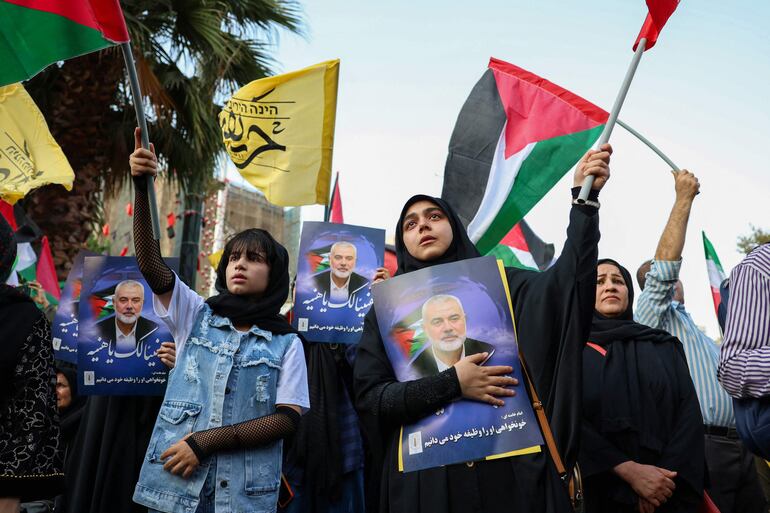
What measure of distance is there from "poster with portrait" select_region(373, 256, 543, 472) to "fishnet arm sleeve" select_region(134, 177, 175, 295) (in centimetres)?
83

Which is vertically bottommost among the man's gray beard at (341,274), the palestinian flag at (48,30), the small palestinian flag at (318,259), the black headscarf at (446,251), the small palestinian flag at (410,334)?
the small palestinian flag at (410,334)

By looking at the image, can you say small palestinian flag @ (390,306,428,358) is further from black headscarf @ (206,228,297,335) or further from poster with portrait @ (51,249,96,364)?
poster with portrait @ (51,249,96,364)

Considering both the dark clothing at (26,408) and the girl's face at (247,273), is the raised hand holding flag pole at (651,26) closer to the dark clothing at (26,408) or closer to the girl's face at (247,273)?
the girl's face at (247,273)

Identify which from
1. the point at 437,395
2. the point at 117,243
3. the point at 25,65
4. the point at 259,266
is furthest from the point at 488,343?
the point at 117,243

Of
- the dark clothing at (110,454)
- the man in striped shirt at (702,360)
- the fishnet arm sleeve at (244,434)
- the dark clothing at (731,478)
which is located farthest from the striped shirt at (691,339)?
the dark clothing at (110,454)

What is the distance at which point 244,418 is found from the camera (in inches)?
102

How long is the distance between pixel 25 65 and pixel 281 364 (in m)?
1.49

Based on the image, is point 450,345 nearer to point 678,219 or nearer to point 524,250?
point 678,219

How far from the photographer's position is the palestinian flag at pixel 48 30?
104 inches

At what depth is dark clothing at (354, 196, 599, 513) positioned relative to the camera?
79.6 inches

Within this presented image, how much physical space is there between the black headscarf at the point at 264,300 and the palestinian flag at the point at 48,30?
953mm

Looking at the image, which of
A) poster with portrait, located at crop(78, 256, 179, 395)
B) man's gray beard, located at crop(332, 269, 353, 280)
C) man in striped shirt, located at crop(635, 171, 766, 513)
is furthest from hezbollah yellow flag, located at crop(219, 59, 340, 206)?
man in striped shirt, located at crop(635, 171, 766, 513)

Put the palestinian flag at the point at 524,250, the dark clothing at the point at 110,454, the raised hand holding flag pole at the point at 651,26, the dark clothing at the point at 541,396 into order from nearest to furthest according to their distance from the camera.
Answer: the dark clothing at the point at 541,396 → the raised hand holding flag pole at the point at 651,26 → the dark clothing at the point at 110,454 → the palestinian flag at the point at 524,250

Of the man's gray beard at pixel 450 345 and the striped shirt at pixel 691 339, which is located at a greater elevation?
the striped shirt at pixel 691 339
